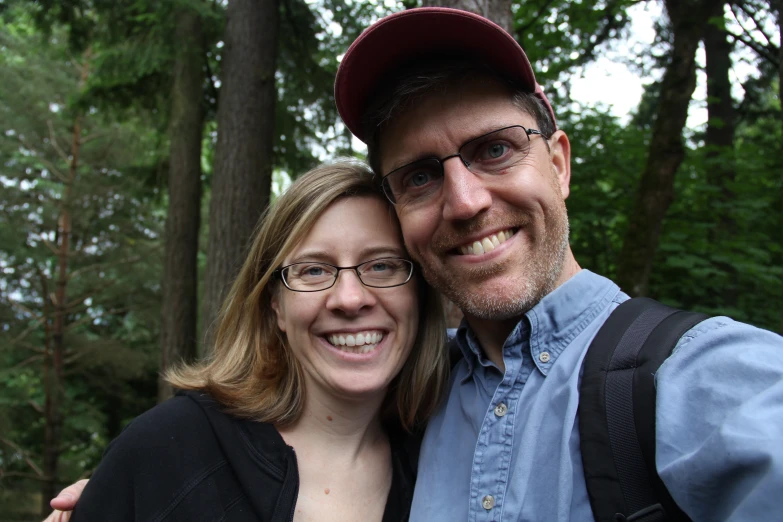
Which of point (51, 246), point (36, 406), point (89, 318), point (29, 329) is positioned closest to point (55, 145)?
point (51, 246)

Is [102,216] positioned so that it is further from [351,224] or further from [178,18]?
[351,224]

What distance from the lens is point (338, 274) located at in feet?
6.70

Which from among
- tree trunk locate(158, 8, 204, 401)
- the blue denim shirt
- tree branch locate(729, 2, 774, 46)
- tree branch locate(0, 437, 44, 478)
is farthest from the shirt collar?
tree branch locate(0, 437, 44, 478)

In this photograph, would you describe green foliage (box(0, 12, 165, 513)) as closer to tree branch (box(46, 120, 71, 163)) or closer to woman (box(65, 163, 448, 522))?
tree branch (box(46, 120, 71, 163))

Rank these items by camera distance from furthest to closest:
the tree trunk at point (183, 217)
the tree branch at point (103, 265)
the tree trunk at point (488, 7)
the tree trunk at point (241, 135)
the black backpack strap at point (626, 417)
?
the tree branch at point (103, 265), the tree trunk at point (183, 217), the tree trunk at point (241, 135), the tree trunk at point (488, 7), the black backpack strap at point (626, 417)

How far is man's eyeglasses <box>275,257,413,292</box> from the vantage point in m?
2.05

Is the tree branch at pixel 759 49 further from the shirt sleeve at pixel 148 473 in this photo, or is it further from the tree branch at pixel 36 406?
the tree branch at pixel 36 406

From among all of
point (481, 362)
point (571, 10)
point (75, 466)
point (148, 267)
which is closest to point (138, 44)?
point (571, 10)

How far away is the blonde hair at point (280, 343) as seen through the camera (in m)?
2.12

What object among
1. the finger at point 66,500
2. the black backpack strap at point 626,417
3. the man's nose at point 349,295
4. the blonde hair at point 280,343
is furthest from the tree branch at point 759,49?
the finger at point 66,500

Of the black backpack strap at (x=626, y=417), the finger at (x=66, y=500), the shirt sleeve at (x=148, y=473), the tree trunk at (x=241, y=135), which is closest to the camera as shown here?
the black backpack strap at (x=626, y=417)

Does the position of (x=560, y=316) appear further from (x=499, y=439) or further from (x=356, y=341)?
(x=356, y=341)

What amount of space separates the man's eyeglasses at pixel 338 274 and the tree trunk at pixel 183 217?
581 cm

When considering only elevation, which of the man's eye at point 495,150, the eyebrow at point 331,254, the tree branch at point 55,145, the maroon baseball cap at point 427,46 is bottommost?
the eyebrow at point 331,254
